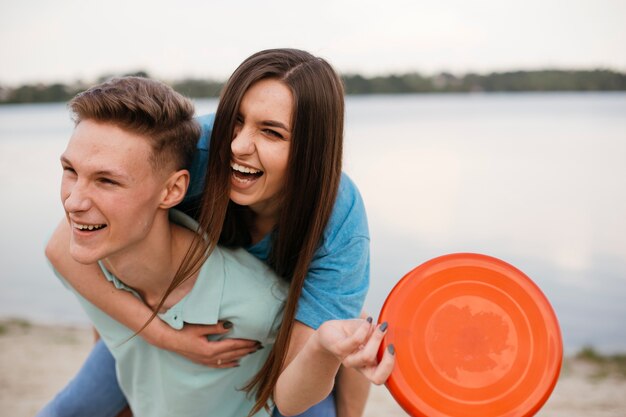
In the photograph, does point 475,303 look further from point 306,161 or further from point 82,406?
point 82,406

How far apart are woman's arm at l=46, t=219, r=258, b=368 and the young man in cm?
4

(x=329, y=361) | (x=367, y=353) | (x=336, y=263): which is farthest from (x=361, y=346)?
(x=336, y=263)

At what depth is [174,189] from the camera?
235 centimetres

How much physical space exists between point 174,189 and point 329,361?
907 millimetres

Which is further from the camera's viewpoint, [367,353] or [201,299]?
[201,299]

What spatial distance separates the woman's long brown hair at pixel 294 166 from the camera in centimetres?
236

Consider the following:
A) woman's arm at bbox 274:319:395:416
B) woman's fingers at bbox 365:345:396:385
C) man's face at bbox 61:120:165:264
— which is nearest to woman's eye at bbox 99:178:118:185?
man's face at bbox 61:120:165:264

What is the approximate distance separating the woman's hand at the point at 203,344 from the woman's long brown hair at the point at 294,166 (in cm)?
15

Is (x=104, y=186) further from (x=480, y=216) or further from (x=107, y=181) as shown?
(x=480, y=216)

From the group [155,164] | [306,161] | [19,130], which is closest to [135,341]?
[155,164]

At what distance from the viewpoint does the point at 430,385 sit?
179 cm

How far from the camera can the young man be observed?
7.00ft

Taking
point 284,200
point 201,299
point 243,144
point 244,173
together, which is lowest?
point 201,299

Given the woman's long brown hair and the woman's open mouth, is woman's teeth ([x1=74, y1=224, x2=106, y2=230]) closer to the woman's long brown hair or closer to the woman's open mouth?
the woman's long brown hair
